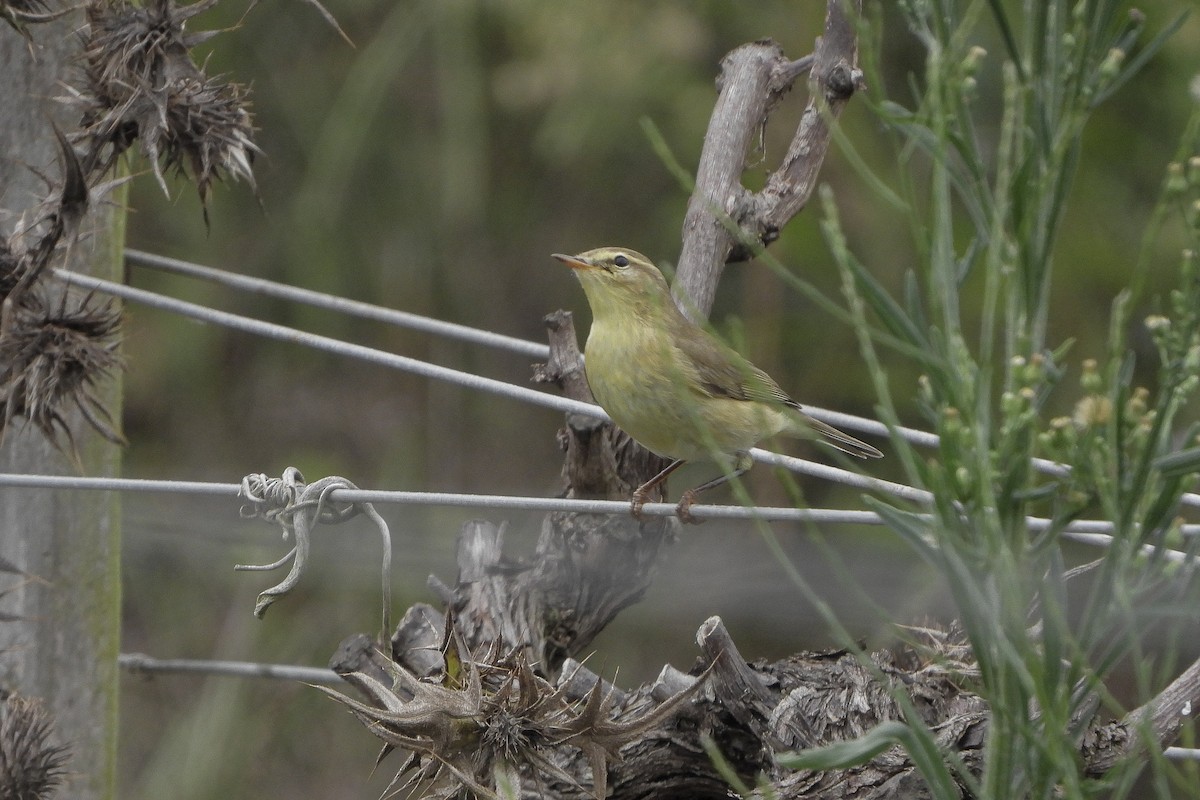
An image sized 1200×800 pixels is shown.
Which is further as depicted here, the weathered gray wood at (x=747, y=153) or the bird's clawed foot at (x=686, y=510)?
the weathered gray wood at (x=747, y=153)

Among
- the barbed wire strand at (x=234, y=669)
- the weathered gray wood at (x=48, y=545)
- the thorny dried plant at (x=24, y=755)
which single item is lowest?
the thorny dried plant at (x=24, y=755)

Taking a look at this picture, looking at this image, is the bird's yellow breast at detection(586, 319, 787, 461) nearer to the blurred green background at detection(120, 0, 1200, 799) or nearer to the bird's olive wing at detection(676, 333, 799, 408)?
the bird's olive wing at detection(676, 333, 799, 408)

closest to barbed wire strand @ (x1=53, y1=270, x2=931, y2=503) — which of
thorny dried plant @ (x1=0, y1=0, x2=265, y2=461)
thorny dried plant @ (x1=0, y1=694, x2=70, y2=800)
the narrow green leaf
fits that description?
thorny dried plant @ (x1=0, y1=0, x2=265, y2=461)

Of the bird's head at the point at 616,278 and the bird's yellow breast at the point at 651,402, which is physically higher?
the bird's head at the point at 616,278

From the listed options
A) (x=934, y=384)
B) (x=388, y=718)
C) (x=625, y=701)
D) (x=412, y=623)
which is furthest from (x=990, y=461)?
(x=412, y=623)

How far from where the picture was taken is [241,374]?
8.30 m

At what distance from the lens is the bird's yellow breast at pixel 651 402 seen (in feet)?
10.5

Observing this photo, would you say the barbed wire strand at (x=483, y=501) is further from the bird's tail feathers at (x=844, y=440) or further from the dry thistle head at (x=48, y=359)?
the bird's tail feathers at (x=844, y=440)

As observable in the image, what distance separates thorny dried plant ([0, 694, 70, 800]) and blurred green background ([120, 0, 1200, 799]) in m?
2.82

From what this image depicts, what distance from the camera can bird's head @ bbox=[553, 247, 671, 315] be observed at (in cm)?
374

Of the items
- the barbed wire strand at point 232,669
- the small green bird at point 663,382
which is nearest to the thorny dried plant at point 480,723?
the barbed wire strand at point 232,669

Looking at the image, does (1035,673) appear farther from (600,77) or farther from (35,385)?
(600,77)

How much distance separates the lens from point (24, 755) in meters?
2.63

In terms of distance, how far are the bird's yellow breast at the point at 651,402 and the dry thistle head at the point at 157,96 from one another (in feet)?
3.48
